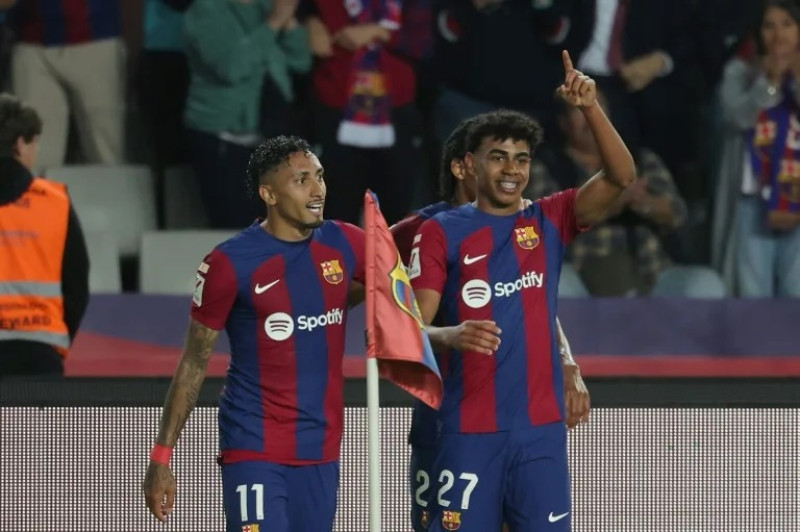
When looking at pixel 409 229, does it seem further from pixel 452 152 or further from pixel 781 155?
pixel 781 155

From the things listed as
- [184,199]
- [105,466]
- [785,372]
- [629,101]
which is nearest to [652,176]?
[629,101]

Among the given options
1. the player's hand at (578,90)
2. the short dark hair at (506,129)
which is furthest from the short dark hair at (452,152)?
the player's hand at (578,90)

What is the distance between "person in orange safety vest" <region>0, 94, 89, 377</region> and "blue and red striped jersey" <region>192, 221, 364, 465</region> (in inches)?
77.9

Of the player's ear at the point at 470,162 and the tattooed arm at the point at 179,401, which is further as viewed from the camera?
the player's ear at the point at 470,162

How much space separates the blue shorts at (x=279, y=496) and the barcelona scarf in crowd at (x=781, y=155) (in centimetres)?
463

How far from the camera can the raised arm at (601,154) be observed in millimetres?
5270

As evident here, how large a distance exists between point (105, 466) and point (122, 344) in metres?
3.07

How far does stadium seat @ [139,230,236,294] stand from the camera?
958cm

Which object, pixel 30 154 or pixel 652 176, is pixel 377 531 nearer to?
pixel 30 154

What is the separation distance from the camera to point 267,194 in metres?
5.50

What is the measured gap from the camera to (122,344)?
30.7ft

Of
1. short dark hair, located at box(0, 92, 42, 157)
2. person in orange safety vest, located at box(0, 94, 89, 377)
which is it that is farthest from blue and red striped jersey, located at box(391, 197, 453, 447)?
short dark hair, located at box(0, 92, 42, 157)

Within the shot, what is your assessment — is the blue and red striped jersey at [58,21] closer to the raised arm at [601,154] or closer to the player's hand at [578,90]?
the raised arm at [601,154]

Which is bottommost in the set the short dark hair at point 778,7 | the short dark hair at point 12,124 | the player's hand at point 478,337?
the player's hand at point 478,337
